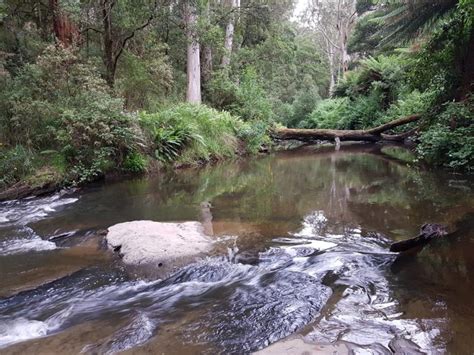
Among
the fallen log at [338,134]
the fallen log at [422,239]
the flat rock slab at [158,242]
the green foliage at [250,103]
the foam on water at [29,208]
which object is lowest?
the foam on water at [29,208]

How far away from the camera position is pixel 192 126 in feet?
42.7

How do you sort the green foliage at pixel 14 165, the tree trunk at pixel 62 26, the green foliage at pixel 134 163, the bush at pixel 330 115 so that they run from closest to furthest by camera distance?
the green foliage at pixel 14 165 → the green foliage at pixel 134 163 → the tree trunk at pixel 62 26 → the bush at pixel 330 115

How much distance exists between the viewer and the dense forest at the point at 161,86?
9578mm

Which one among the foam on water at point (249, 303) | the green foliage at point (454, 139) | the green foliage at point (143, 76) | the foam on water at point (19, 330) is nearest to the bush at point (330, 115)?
the green foliage at point (143, 76)

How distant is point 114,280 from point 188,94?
1365 centimetres

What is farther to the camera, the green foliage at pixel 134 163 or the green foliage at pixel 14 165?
the green foliage at pixel 134 163

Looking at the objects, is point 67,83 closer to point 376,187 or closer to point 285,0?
point 376,187

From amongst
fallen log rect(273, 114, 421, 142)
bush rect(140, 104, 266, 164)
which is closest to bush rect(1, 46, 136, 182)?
bush rect(140, 104, 266, 164)

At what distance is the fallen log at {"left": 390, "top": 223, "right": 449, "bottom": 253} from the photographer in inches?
168

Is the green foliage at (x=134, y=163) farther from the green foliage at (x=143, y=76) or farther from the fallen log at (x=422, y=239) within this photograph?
the fallen log at (x=422, y=239)

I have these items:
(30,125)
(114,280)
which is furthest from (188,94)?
(114,280)

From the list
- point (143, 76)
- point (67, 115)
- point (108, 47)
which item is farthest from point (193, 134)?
point (67, 115)

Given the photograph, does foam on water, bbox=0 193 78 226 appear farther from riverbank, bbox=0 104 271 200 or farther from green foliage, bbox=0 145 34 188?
green foliage, bbox=0 145 34 188

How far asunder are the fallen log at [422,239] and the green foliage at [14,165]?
799 centimetres
